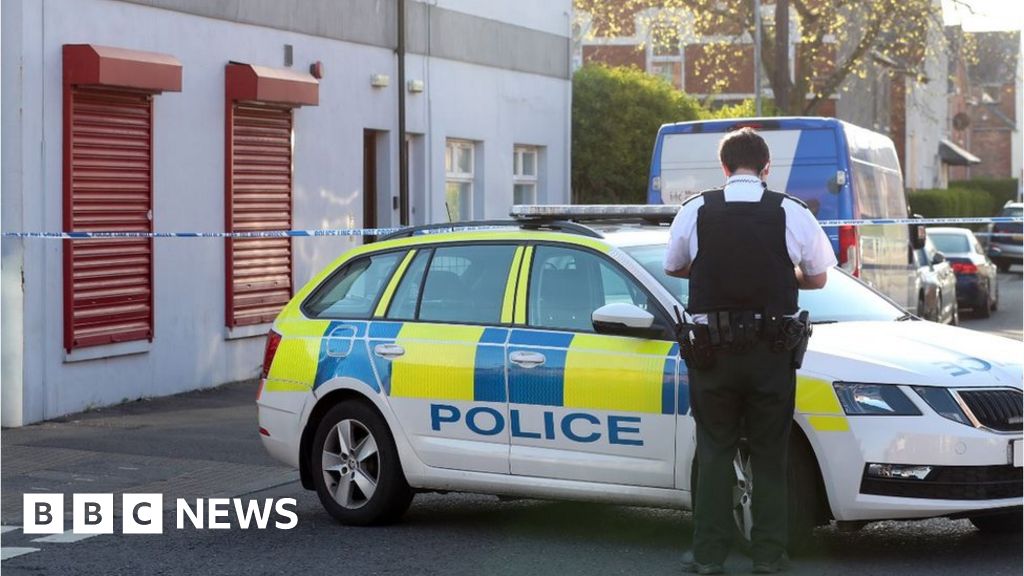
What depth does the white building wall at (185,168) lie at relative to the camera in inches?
541

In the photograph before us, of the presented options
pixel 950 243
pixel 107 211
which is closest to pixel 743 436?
pixel 107 211

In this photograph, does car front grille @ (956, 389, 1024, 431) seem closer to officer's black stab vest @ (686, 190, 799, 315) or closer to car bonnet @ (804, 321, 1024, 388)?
car bonnet @ (804, 321, 1024, 388)

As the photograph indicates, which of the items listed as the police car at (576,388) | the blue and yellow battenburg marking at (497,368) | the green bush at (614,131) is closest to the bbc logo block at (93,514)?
the police car at (576,388)

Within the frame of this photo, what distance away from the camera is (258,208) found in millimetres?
17312

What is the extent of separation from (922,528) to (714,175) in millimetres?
9196

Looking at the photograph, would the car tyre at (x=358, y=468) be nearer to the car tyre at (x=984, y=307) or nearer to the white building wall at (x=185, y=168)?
the white building wall at (x=185, y=168)

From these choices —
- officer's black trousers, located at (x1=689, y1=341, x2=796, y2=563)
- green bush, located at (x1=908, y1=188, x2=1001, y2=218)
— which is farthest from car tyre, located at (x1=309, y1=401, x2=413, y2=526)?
green bush, located at (x1=908, y1=188, x2=1001, y2=218)

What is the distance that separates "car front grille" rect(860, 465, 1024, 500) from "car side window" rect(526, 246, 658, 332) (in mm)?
1417

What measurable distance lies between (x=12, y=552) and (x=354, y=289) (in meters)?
2.17

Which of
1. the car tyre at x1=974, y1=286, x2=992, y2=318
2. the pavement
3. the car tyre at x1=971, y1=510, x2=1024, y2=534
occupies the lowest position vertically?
the pavement

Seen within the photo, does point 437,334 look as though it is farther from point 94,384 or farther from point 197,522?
point 94,384

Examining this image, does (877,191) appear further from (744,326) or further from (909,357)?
(744,326)

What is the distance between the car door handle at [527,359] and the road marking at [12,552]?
2.44m

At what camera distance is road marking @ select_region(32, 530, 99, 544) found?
348 inches
